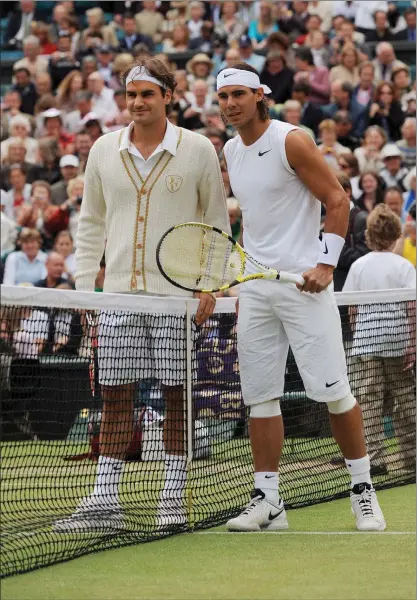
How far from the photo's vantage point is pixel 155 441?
22.8 ft

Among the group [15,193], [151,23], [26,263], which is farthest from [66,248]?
[151,23]

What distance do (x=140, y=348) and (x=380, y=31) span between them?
13.2 m

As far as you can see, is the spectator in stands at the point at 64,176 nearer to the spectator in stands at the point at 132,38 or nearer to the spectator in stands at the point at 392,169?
the spectator in stands at the point at 392,169

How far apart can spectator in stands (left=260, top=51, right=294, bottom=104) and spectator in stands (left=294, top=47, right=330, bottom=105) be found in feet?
0.43

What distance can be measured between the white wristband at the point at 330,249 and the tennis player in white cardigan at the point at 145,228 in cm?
70

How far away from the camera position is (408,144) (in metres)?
15.8

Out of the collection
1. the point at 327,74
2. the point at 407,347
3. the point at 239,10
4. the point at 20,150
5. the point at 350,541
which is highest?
the point at 239,10

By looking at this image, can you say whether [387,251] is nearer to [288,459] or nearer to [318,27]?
[288,459]

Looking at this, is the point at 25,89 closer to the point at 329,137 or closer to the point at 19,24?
the point at 19,24

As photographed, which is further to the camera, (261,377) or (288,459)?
(288,459)

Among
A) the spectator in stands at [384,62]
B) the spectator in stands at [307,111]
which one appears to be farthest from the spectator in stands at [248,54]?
the spectator in stands at [384,62]

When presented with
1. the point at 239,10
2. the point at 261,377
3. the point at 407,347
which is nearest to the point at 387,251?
the point at 407,347

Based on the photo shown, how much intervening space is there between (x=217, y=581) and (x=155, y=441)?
1765 mm

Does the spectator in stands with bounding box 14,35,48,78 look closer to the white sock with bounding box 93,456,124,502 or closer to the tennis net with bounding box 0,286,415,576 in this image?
the tennis net with bounding box 0,286,415,576
